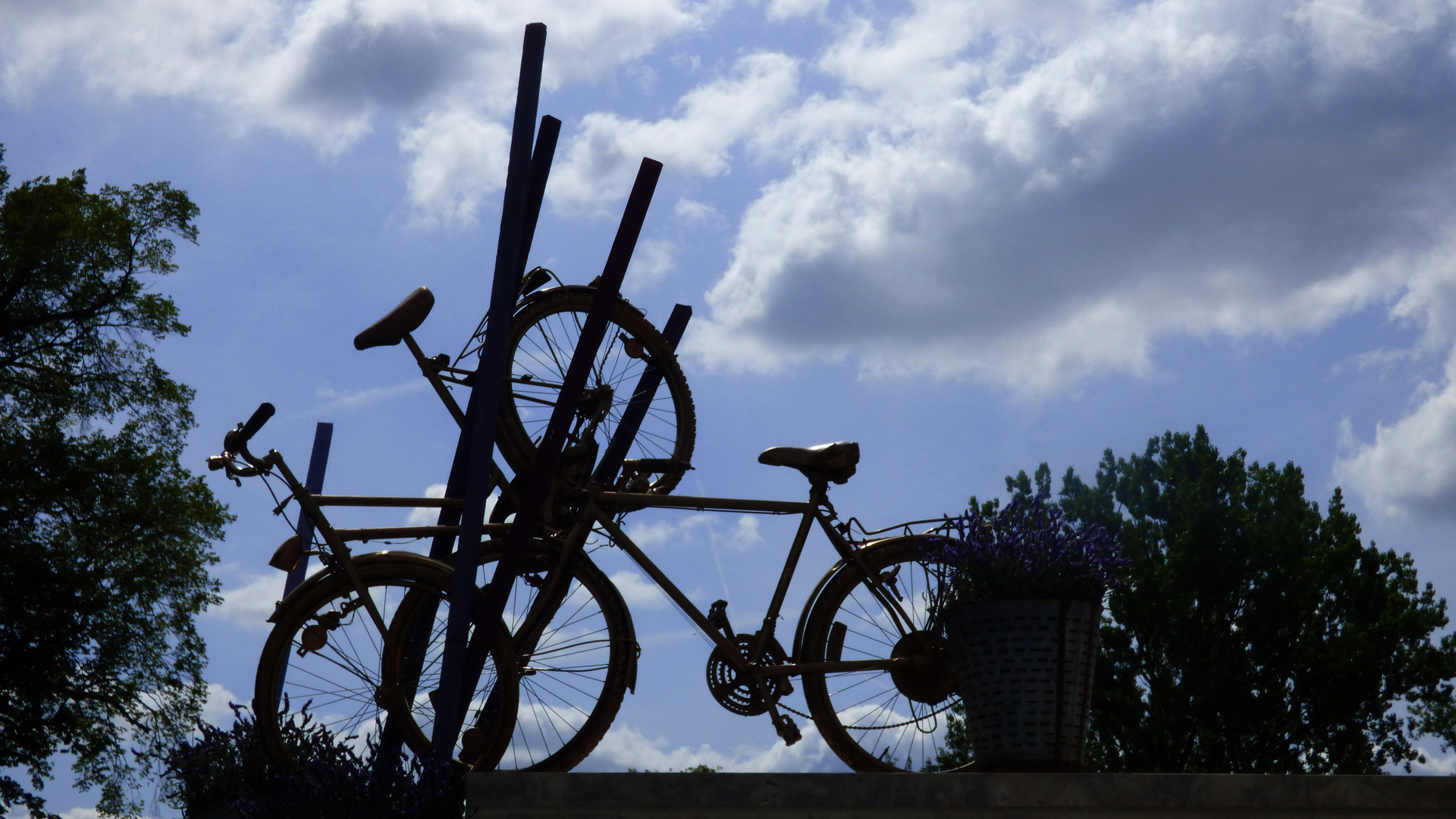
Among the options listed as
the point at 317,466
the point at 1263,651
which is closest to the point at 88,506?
the point at 317,466

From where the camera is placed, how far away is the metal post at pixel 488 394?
4652 millimetres

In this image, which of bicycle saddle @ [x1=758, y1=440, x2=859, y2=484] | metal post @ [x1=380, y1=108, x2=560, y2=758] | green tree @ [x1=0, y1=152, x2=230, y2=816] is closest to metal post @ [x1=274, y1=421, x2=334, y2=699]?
metal post @ [x1=380, y1=108, x2=560, y2=758]

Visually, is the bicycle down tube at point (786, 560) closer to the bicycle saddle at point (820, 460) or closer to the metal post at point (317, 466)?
the bicycle saddle at point (820, 460)

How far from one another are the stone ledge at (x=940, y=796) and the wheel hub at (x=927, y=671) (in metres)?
1.20

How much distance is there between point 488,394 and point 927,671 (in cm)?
211

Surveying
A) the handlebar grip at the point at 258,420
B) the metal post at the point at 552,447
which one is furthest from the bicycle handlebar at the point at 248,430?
the metal post at the point at 552,447

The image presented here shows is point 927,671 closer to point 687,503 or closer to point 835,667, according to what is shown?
point 835,667

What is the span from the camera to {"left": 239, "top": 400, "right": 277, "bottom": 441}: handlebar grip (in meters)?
5.06

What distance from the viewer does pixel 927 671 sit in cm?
505

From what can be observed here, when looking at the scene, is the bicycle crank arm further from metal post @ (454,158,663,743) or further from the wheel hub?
metal post @ (454,158,663,743)

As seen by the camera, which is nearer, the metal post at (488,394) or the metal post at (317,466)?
the metal post at (488,394)

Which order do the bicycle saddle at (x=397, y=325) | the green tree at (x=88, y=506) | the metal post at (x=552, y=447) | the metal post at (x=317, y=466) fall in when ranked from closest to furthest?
the metal post at (x=552, y=447)
the bicycle saddle at (x=397, y=325)
the metal post at (x=317, y=466)
the green tree at (x=88, y=506)

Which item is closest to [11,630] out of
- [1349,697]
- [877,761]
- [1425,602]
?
[877,761]

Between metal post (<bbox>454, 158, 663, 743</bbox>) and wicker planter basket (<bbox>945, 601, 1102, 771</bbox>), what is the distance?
1.70 metres
